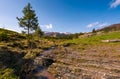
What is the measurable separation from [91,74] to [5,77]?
1099 cm

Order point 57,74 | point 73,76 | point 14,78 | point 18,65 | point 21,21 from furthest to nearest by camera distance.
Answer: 1. point 21,21
2. point 18,65
3. point 57,74
4. point 73,76
5. point 14,78

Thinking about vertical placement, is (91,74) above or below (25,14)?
below

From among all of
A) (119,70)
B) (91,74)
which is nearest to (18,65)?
(91,74)

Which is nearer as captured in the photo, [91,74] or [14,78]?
[14,78]

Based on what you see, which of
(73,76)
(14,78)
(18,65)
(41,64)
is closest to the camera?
(14,78)

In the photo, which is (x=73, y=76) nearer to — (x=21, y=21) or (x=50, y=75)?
(x=50, y=75)

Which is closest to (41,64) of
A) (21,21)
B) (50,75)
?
(50,75)

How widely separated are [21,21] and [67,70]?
42.5 metres

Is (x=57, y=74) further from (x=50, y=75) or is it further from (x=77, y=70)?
(x=77, y=70)

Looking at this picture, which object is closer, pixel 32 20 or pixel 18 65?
pixel 18 65

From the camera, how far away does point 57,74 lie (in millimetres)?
21484

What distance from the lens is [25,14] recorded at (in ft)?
196

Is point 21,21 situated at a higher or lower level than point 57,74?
higher

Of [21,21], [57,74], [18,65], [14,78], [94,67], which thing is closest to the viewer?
[14,78]
